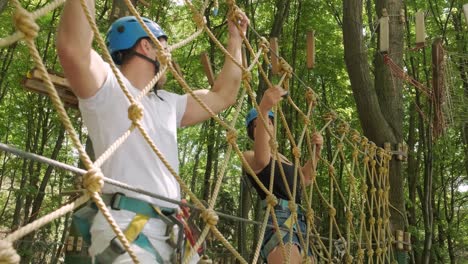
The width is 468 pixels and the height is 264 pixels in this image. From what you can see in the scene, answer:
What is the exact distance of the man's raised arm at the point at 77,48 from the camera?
42.5 inches

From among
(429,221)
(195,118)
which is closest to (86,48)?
(195,118)

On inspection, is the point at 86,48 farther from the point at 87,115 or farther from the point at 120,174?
the point at 120,174

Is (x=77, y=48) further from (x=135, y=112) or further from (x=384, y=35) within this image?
(x=384, y=35)

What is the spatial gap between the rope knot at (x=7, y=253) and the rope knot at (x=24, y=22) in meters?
0.37

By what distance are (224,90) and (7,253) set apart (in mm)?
1232

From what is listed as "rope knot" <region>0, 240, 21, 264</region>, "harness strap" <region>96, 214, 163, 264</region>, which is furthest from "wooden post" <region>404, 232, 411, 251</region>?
"rope knot" <region>0, 240, 21, 264</region>

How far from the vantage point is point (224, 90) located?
73.4 inches

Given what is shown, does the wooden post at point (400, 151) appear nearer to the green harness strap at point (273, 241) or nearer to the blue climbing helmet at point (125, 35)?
the green harness strap at point (273, 241)

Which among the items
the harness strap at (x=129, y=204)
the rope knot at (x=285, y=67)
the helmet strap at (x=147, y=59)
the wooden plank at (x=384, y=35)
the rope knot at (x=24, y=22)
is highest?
the wooden plank at (x=384, y=35)

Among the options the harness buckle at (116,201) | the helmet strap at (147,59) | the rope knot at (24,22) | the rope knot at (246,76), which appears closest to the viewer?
the rope knot at (24,22)

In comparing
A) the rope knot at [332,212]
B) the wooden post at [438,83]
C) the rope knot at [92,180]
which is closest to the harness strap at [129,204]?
the rope knot at [92,180]

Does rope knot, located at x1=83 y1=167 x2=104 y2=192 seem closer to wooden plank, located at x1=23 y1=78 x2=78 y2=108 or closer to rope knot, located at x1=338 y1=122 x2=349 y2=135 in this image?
wooden plank, located at x1=23 y1=78 x2=78 y2=108

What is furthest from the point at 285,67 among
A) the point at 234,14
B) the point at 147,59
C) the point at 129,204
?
the point at 129,204

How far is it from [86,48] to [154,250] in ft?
1.76
